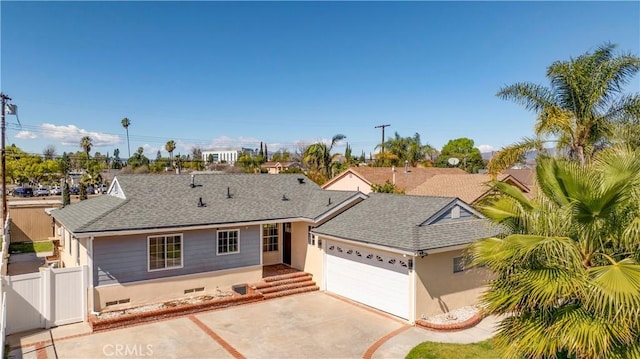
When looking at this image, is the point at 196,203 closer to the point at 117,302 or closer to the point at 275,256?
the point at 117,302

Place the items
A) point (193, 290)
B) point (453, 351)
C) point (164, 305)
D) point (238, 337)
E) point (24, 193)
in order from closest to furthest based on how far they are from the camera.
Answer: point (453, 351) → point (238, 337) → point (164, 305) → point (193, 290) → point (24, 193)

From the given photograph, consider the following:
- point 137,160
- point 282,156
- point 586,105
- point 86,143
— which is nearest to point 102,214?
point 586,105

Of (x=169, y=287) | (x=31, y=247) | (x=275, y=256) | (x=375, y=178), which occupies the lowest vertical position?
(x=31, y=247)

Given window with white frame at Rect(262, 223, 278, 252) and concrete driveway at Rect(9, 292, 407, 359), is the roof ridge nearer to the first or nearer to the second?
concrete driveway at Rect(9, 292, 407, 359)

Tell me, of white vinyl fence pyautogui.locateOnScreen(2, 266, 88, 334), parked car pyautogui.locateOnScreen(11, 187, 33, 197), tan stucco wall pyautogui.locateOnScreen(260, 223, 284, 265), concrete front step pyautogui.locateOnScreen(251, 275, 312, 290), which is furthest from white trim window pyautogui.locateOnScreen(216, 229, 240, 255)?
parked car pyautogui.locateOnScreen(11, 187, 33, 197)

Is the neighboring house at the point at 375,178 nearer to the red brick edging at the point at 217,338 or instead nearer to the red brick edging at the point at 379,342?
the red brick edging at the point at 379,342

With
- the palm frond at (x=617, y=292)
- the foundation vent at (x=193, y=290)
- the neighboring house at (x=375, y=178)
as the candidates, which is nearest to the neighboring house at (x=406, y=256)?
the foundation vent at (x=193, y=290)
